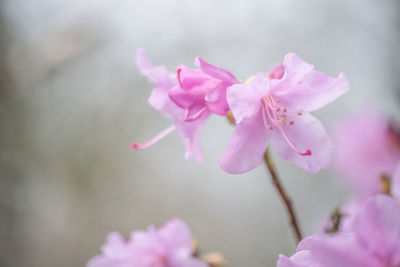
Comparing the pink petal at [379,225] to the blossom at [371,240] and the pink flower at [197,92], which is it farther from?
the pink flower at [197,92]

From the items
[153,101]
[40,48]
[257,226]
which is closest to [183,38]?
[40,48]

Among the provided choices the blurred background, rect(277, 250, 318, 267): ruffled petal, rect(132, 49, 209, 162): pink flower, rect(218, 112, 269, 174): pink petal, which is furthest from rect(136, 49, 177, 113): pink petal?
the blurred background

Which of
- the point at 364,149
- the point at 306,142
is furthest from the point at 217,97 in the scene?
the point at 364,149

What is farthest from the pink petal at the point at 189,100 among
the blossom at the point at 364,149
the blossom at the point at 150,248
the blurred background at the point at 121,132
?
the blurred background at the point at 121,132

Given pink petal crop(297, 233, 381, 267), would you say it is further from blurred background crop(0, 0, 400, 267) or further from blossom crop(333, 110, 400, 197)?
blurred background crop(0, 0, 400, 267)

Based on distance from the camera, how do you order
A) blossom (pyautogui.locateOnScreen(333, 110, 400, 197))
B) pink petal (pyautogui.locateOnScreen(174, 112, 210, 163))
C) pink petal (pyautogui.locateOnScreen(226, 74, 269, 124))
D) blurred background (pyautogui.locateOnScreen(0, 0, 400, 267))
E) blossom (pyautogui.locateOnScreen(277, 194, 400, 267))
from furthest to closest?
1. blurred background (pyautogui.locateOnScreen(0, 0, 400, 267))
2. blossom (pyautogui.locateOnScreen(333, 110, 400, 197))
3. pink petal (pyautogui.locateOnScreen(174, 112, 210, 163))
4. pink petal (pyautogui.locateOnScreen(226, 74, 269, 124))
5. blossom (pyautogui.locateOnScreen(277, 194, 400, 267))

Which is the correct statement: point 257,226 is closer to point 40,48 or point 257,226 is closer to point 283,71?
point 40,48

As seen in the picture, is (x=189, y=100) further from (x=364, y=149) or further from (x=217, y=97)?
(x=364, y=149)
